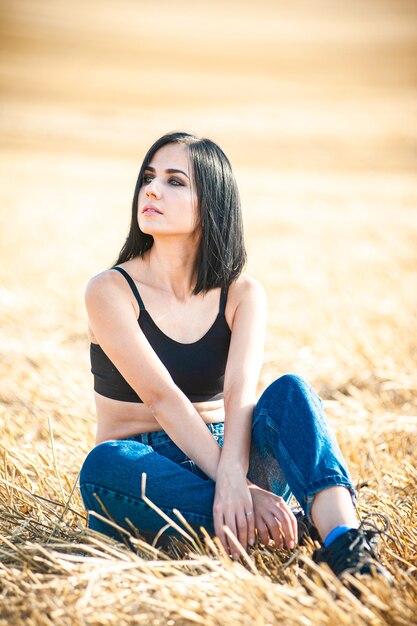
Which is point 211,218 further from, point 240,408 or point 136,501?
point 136,501

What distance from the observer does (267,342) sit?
562 cm

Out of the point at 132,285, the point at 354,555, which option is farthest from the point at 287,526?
the point at 132,285

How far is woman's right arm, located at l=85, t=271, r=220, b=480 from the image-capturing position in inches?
101

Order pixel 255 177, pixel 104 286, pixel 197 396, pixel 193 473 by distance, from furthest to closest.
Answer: pixel 255 177, pixel 197 396, pixel 104 286, pixel 193 473

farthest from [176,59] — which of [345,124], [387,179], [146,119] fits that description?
[387,179]

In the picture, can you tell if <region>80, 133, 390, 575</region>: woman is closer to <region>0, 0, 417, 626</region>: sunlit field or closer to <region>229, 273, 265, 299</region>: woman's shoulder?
<region>229, 273, 265, 299</region>: woman's shoulder

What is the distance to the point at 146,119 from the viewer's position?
135ft

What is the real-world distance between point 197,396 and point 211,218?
72 centimetres

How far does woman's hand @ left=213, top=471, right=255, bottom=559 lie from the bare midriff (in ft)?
1.51

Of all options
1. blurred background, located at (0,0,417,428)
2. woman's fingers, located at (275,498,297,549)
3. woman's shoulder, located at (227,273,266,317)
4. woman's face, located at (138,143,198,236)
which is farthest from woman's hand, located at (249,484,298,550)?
blurred background, located at (0,0,417,428)

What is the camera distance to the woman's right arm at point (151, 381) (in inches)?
101

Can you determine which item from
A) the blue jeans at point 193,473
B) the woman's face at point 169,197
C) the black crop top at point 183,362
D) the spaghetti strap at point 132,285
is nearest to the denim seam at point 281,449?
the blue jeans at point 193,473

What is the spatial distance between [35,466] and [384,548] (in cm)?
141

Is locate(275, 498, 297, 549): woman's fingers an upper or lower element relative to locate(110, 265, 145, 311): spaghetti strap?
lower
